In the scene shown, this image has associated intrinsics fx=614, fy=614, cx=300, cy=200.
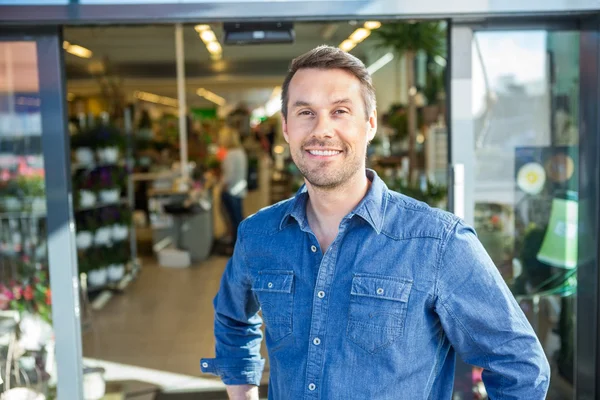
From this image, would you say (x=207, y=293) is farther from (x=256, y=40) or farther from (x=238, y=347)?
(x=238, y=347)

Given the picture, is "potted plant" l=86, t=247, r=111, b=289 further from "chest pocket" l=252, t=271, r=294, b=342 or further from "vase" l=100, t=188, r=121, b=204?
"chest pocket" l=252, t=271, r=294, b=342

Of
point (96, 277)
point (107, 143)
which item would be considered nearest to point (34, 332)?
point (96, 277)

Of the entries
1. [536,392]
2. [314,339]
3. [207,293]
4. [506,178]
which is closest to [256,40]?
[506,178]

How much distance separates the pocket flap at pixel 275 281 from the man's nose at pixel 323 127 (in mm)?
339

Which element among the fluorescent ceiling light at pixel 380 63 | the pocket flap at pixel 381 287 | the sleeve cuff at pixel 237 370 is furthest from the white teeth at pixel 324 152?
the fluorescent ceiling light at pixel 380 63

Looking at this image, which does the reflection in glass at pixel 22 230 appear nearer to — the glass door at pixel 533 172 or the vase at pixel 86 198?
the vase at pixel 86 198

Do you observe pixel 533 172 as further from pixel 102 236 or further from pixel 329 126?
pixel 102 236

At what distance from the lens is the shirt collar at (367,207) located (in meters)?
1.43

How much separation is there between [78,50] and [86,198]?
5.43m

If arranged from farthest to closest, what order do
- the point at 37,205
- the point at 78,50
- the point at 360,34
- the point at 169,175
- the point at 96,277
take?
1. the point at 78,50
2. the point at 169,175
3. the point at 360,34
4. the point at 96,277
5. the point at 37,205

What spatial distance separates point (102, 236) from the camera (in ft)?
19.5

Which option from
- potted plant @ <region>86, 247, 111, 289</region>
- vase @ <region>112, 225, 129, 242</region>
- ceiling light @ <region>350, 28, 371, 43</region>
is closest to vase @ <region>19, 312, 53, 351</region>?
potted plant @ <region>86, 247, 111, 289</region>

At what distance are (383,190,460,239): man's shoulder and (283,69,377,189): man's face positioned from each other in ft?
0.45

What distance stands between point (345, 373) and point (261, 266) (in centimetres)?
34
